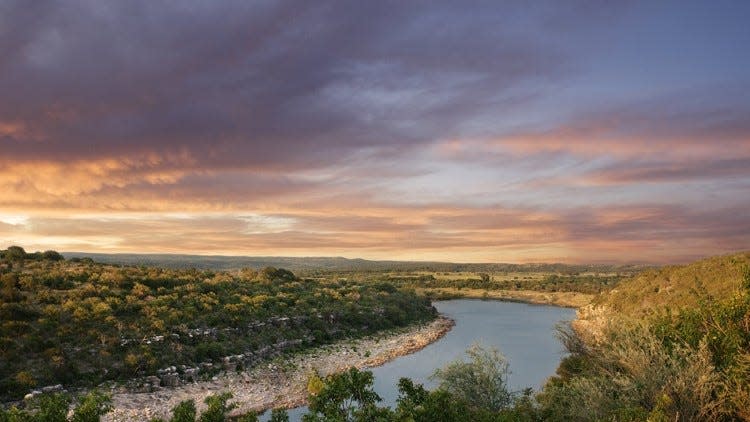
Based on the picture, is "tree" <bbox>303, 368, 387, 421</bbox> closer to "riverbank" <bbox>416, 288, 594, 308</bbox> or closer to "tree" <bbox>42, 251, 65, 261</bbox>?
"tree" <bbox>42, 251, 65, 261</bbox>

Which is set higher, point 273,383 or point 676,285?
point 676,285

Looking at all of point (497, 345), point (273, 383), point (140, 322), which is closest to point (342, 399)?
point (273, 383)

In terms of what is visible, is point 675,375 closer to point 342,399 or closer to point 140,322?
point 342,399

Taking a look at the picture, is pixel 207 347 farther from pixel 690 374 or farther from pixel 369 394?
pixel 690 374

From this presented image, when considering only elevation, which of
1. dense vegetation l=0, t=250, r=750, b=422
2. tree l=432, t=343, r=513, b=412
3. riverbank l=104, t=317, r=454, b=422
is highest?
dense vegetation l=0, t=250, r=750, b=422

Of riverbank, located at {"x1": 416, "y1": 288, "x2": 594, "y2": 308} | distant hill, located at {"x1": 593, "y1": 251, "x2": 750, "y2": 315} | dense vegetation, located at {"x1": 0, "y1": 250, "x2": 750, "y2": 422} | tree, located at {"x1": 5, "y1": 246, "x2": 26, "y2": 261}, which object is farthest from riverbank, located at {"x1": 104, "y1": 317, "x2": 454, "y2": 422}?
riverbank, located at {"x1": 416, "y1": 288, "x2": 594, "y2": 308}

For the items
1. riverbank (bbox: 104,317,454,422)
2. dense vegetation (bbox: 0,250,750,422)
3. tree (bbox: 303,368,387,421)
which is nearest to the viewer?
tree (bbox: 303,368,387,421)

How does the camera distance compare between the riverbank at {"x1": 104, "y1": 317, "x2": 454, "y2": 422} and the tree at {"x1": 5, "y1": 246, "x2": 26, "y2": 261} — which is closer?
the riverbank at {"x1": 104, "y1": 317, "x2": 454, "y2": 422}
